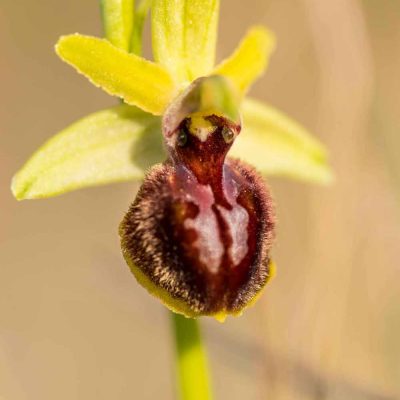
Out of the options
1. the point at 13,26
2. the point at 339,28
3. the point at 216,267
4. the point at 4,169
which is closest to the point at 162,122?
the point at 216,267

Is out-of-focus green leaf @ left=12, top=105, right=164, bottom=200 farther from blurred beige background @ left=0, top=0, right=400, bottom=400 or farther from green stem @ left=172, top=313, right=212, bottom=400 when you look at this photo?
blurred beige background @ left=0, top=0, right=400, bottom=400

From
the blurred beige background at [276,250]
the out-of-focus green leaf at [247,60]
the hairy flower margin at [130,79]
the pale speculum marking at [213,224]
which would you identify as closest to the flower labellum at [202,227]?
the pale speculum marking at [213,224]

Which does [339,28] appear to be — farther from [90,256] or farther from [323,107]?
[90,256]

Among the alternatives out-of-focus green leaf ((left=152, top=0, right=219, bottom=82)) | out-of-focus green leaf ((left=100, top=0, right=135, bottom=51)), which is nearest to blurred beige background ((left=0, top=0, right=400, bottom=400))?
out-of-focus green leaf ((left=152, top=0, right=219, bottom=82))

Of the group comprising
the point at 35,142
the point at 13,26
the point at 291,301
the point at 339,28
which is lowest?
the point at 291,301

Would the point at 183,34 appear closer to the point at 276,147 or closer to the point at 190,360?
the point at 276,147

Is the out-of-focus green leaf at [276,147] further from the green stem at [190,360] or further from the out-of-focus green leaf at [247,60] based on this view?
the green stem at [190,360]
